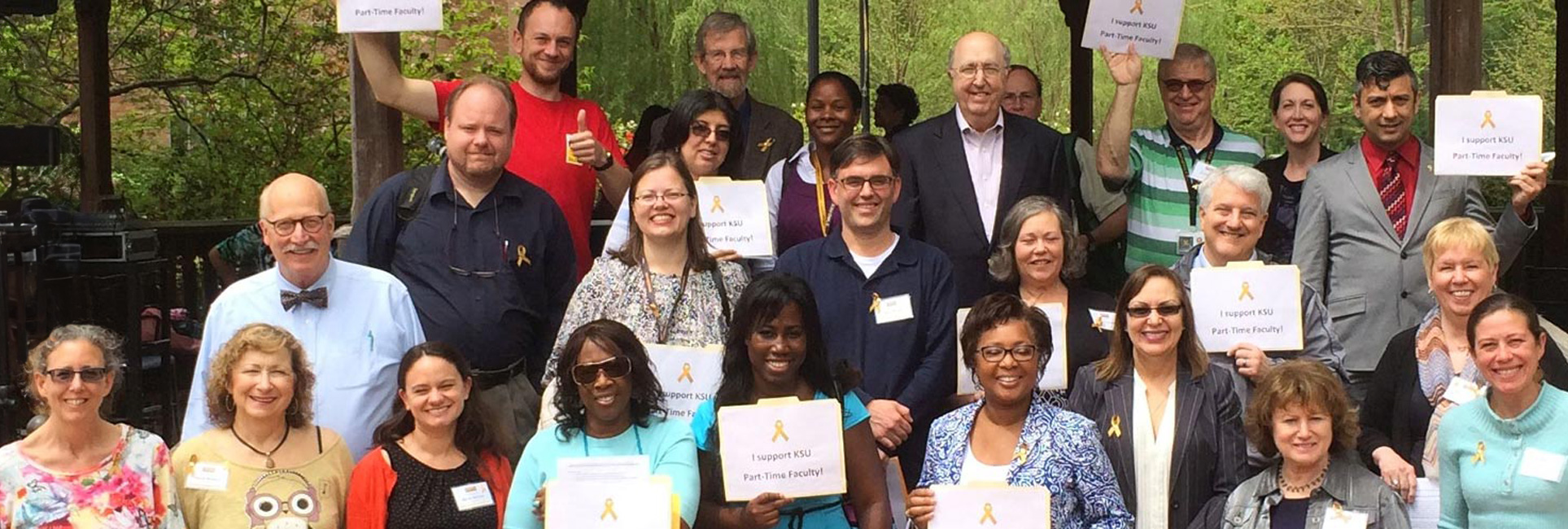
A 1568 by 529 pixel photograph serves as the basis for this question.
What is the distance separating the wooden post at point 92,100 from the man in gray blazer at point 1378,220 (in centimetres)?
824

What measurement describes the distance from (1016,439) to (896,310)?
661mm

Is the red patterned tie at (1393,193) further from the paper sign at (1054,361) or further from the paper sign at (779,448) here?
the paper sign at (779,448)

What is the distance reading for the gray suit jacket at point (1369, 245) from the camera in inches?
230

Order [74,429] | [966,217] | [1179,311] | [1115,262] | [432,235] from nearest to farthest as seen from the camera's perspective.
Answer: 1. [74,429]
2. [1179,311]
3. [432,235]
4. [966,217]
5. [1115,262]

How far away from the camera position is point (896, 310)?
528 centimetres

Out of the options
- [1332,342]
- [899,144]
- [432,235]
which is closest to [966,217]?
[899,144]

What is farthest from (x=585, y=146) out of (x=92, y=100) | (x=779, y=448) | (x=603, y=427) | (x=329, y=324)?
(x=92, y=100)

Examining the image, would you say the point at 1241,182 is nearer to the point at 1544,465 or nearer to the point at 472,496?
the point at 1544,465

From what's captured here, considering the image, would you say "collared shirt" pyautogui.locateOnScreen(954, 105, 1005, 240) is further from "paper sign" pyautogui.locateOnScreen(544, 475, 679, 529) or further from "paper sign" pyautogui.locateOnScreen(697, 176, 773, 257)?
"paper sign" pyautogui.locateOnScreen(544, 475, 679, 529)

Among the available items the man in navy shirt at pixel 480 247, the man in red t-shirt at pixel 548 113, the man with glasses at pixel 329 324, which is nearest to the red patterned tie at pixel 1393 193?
the man in red t-shirt at pixel 548 113

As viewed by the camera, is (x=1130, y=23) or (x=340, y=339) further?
(x=1130, y=23)

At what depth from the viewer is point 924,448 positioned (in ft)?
17.6

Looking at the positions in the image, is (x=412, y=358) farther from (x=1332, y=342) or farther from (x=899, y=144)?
(x=1332, y=342)

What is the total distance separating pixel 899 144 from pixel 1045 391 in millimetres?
1123
